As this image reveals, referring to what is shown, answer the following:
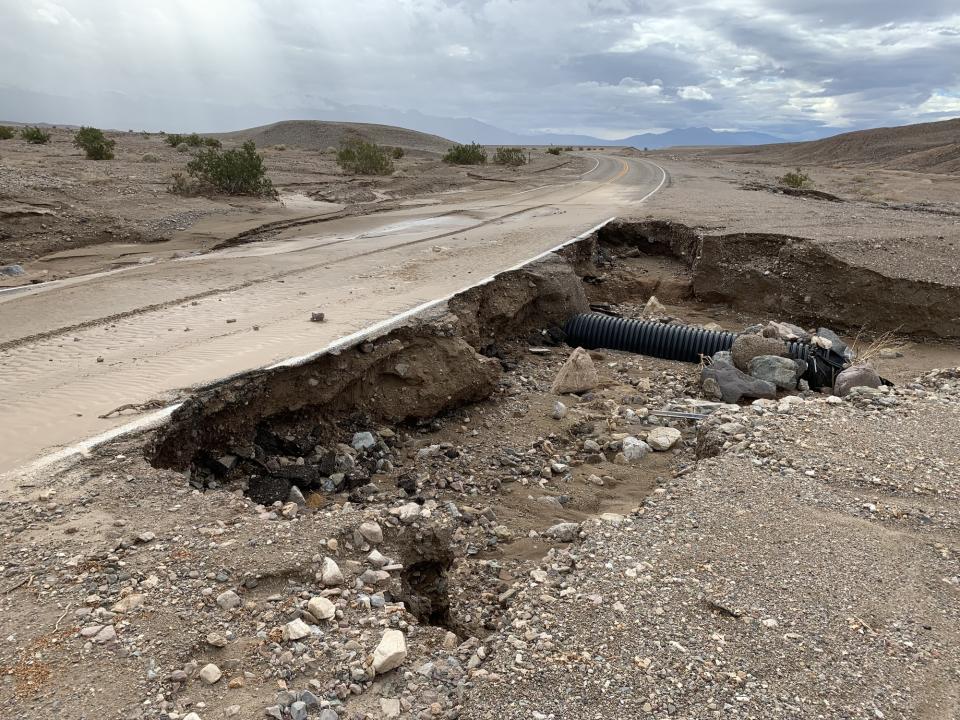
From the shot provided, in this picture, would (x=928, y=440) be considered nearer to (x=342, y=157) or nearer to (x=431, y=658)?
(x=431, y=658)

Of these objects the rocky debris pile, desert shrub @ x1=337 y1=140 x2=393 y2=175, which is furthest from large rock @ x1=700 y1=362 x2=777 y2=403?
desert shrub @ x1=337 y1=140 x2=393 y2=175

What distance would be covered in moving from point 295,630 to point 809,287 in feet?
27.3

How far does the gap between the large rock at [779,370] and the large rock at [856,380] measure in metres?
0.40

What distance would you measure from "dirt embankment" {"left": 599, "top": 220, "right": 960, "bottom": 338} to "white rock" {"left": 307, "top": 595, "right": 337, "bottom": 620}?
25.9 feet

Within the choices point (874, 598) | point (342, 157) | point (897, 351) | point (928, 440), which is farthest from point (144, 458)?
point (342, 157)

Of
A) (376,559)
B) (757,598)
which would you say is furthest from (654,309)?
(376,559)

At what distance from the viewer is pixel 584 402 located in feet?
21.1

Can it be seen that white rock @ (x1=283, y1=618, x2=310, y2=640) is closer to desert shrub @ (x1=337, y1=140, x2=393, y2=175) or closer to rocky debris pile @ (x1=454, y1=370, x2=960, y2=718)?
rocky debris pile @ (x1=454, y1=370, x2=960, y2=718)

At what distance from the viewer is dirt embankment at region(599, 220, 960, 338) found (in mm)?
8055

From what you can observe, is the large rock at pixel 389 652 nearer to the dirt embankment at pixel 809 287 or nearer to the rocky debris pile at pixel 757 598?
the rocky debris pile at pixel 757 598

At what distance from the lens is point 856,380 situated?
6.11 m

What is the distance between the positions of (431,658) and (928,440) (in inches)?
144

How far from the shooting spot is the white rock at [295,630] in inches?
102

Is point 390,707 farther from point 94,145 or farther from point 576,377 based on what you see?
point 94,145
